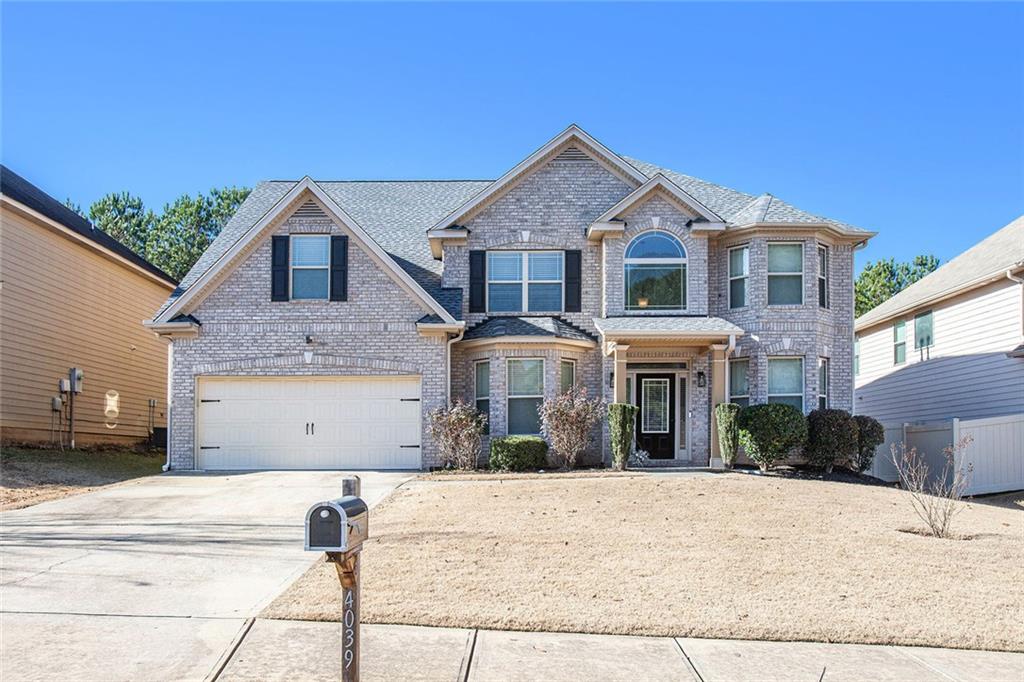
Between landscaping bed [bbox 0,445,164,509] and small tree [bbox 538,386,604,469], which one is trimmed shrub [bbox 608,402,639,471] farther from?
landscaping bed [bbox 0,445,164,509]

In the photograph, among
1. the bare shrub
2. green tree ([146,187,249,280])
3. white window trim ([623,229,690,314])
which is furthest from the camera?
green tree ([146,187,249,280])

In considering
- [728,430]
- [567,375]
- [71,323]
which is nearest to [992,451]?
[728,430]

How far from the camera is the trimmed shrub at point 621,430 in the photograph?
1809cm

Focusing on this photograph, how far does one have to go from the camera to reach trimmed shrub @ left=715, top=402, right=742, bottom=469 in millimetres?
18234

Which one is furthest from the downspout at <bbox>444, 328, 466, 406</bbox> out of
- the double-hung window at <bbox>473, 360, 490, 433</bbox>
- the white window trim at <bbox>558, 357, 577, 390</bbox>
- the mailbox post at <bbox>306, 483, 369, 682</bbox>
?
the mailbox post at <bbox>306, 483, 369, 682</bbox>

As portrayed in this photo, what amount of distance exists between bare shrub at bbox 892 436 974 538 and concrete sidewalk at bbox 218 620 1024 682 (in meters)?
4.98

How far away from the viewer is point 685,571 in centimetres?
916

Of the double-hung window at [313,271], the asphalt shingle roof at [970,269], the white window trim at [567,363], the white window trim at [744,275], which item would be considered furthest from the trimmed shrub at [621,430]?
the asphalt shingle roof at [970,269]

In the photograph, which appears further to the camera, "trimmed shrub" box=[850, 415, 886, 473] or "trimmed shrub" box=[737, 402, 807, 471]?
"trimmed shrub" box=[850, 415, 886, 473]

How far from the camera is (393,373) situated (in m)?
19.5

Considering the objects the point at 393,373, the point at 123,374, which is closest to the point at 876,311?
the point at 393,373

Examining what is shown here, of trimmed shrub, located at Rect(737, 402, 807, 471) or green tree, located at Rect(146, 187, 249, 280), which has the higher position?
green tree, located at Rect(146, 187, 249, 280)

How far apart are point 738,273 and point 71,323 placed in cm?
1618

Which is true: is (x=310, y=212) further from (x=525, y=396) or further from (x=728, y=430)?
(x=728, y=430)
